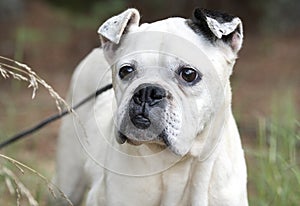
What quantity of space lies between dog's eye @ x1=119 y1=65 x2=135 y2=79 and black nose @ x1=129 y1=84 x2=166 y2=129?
Answer: 0.14 m

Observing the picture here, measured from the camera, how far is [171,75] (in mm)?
2945

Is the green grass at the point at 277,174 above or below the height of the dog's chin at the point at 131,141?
below

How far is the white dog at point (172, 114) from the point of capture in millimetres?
2877

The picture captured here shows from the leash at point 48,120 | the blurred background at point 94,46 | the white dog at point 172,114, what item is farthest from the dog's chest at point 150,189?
the blurred background at point 94,46

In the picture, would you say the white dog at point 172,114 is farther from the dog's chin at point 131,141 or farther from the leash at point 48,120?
the leash at point 48,120

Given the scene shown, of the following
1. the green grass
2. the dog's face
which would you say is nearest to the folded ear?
the dog's face

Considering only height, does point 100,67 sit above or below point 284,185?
above

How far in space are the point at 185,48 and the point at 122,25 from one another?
0.26m

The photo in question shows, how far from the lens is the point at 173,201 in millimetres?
3111

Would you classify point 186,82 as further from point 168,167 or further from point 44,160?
point 44,160

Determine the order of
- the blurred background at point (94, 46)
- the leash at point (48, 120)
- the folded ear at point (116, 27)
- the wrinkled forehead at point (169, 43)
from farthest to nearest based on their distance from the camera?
the blurred background at point (94, 46) → the leash at point (48, 120) → the folded ear at point (116, 27) → the wrinkled forehead at point (169, 43)

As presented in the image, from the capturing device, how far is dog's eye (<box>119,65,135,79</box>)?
297cm

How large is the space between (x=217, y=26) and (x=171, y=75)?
25 cm

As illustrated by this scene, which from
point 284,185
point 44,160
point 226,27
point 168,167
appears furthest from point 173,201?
point 44,160
